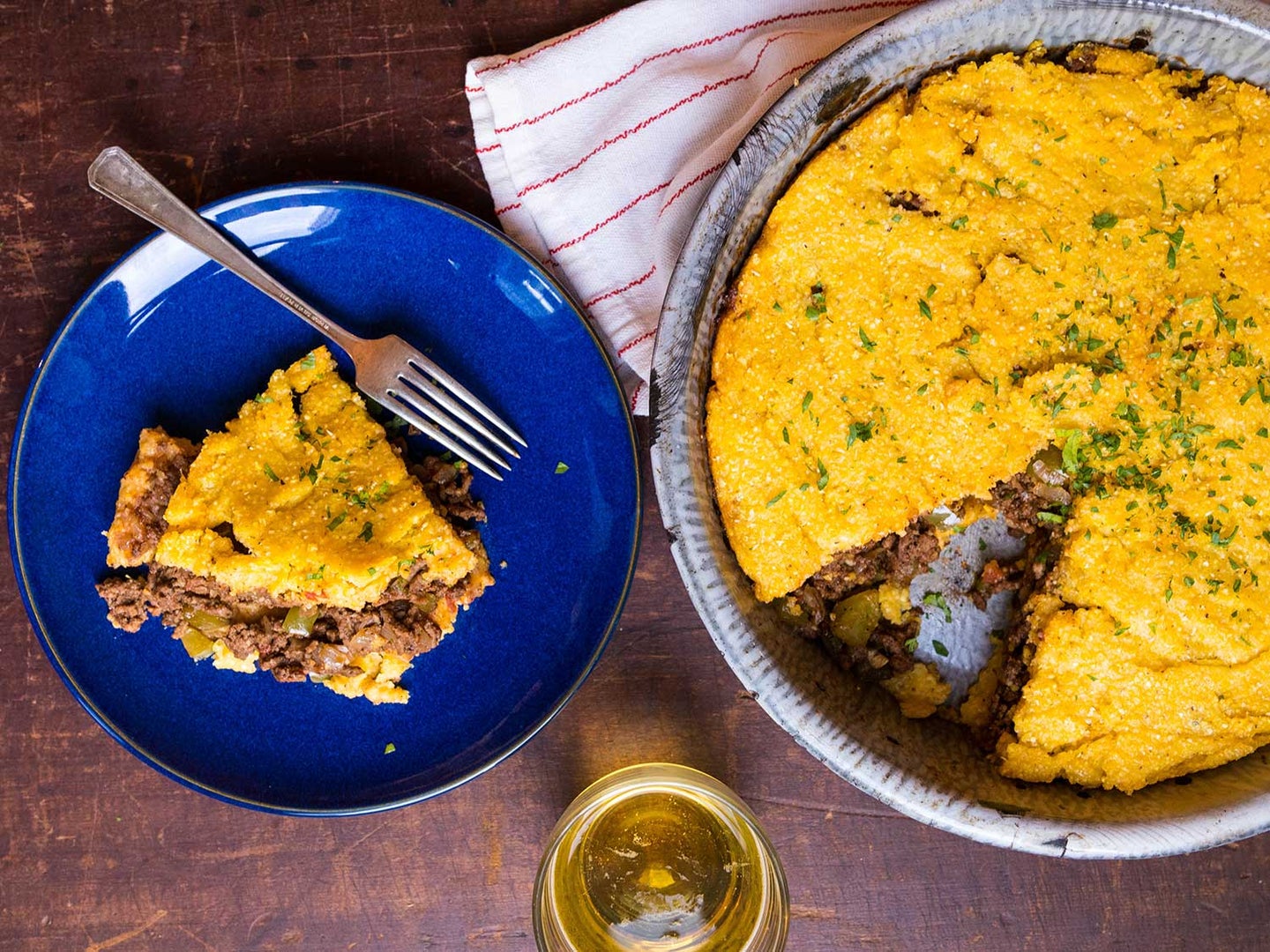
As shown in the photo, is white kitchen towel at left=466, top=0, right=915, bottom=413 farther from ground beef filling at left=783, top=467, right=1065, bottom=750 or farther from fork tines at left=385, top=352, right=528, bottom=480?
ground beef filling at left=783, top=467, right=1065, bottom=750

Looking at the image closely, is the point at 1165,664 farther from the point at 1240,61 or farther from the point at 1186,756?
the point at 1240,61

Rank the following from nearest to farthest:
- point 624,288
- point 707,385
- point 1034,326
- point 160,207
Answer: point 1034,326 < point 707,385 < point 160,207 < point 624,288

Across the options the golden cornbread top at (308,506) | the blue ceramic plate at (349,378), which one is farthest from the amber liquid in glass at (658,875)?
the golden cornbread top at (308,506)

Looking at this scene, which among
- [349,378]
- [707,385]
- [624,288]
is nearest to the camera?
[707,385]

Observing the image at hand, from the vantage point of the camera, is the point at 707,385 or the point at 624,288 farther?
the point at 624,288

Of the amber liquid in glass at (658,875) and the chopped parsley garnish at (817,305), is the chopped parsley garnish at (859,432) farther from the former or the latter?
the amber liquid in glass at (658,875)

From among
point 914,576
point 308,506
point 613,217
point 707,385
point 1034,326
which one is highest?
point 1034,326

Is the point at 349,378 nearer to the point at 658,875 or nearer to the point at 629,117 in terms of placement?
the point at 629,117

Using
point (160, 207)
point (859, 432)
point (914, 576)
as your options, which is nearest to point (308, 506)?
point (160, 207)
